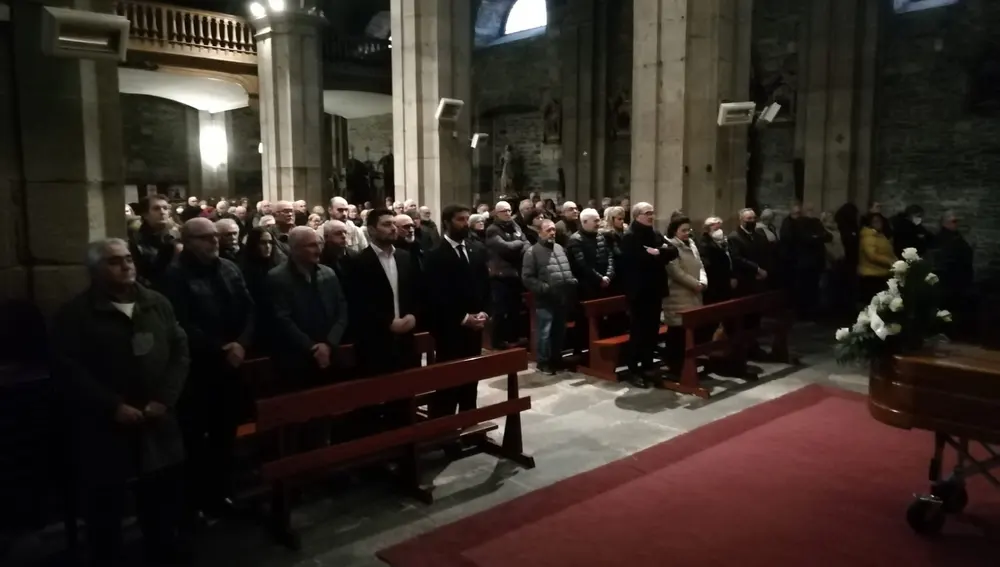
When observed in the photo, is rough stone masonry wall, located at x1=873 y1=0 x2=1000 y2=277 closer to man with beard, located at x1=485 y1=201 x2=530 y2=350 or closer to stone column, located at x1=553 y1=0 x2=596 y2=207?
stone column, located at x1=553 y1=0 x2=596 y2=207

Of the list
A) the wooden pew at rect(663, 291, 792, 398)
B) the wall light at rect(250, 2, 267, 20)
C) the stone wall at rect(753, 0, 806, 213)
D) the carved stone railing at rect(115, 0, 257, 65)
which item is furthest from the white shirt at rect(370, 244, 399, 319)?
the carved stone railing at rect(115, 0, 257, 65)

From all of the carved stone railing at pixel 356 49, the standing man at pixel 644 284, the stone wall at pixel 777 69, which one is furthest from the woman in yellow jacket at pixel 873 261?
the carved stone railing at pixel 356 49

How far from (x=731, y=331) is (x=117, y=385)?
18.9 feet

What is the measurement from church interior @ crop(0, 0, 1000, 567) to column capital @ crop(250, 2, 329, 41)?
402 cm

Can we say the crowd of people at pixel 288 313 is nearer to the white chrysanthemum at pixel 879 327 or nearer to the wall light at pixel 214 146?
the white chrysanthemum at pixel 879 327

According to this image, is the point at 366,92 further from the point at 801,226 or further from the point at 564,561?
the point at 564,561

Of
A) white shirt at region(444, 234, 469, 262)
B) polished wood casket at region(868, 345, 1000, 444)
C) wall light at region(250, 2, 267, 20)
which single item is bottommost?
polished wood casket at region(868, 345, 1000, 444)

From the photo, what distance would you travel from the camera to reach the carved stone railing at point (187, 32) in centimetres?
1515

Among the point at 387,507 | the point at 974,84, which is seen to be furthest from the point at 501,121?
the point at 387,507

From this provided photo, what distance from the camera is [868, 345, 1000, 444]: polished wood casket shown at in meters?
3.57

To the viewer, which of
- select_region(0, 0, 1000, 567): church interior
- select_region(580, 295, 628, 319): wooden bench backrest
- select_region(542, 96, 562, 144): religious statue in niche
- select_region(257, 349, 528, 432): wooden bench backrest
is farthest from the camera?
select_region(542, 96, 562, 144): religious statue in niche

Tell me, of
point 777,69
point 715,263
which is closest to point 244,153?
point 777,69

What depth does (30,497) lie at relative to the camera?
407 centimetres

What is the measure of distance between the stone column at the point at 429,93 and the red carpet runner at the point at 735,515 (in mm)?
6007
